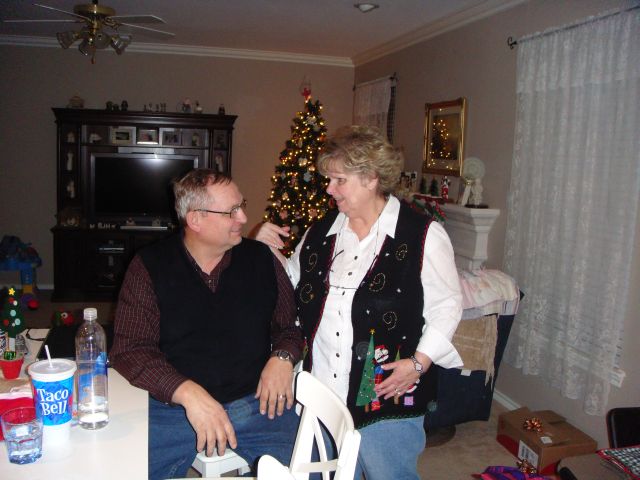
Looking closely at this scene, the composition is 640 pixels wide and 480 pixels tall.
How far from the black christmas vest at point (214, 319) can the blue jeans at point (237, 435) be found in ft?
0.23

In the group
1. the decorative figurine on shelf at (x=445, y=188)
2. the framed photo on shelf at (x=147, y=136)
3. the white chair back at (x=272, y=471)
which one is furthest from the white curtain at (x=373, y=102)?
the white chair back at (x=272, y=471)

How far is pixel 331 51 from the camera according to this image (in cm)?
569

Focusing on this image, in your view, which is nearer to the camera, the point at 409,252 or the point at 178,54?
the point at 409,252

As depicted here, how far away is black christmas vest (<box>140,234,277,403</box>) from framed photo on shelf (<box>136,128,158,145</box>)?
424 centimetres

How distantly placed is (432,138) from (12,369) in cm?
357

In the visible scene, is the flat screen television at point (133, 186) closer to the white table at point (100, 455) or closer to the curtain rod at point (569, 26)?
the curtain rod at point (569, 26)

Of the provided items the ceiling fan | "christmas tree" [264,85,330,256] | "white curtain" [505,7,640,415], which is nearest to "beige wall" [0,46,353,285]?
"christmas tree" [264,85,330,256]

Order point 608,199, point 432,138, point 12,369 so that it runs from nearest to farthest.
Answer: point 12,369, point 608,199, point 432,138

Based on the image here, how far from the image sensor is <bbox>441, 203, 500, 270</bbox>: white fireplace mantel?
3.49 metres

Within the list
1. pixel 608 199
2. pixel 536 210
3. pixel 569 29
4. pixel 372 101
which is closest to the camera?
pixel 608 199

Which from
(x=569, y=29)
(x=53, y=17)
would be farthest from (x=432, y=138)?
(x=53, y=17)

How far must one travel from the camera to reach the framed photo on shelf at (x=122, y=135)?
219 inches

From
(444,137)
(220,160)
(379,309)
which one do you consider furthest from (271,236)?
(220,160)

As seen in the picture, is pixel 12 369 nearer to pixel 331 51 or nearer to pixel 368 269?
pixel 368 269
